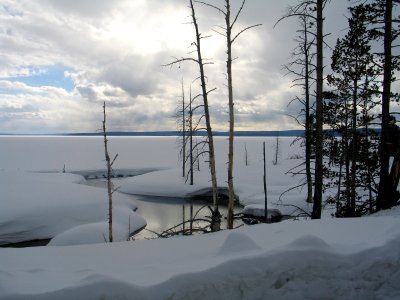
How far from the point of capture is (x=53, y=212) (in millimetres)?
22188

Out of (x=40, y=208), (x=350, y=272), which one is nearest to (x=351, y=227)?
(x=350, y=272)

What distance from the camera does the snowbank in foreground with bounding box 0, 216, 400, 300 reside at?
11.5 feet

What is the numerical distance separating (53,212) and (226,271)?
2188 cm

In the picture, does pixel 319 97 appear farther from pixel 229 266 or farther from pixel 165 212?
pixel 165 212

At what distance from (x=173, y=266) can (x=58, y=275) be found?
60.7 inches

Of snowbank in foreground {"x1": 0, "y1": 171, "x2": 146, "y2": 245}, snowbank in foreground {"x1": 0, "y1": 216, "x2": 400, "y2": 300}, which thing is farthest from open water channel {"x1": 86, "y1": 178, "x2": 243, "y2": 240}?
snowbank in foreground {"x1": 0, "y1": 216, "x2": 400, "y2": 300}

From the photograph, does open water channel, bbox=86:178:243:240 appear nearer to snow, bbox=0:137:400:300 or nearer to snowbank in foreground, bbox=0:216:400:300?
snow, bbox=0:137:400:300

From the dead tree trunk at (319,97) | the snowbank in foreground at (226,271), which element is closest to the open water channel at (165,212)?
the dead tree trunk at (319,97)

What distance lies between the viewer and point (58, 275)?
12.9ft

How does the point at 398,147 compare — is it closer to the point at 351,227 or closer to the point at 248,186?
the point at 351,227

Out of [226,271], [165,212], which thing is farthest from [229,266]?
[165,212]

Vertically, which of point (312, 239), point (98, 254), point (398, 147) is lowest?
point (98, 254)

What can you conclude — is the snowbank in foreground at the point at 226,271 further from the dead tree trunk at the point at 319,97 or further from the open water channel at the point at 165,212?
the open water channel at the point at 165,212

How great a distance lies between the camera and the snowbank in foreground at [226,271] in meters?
3.50
